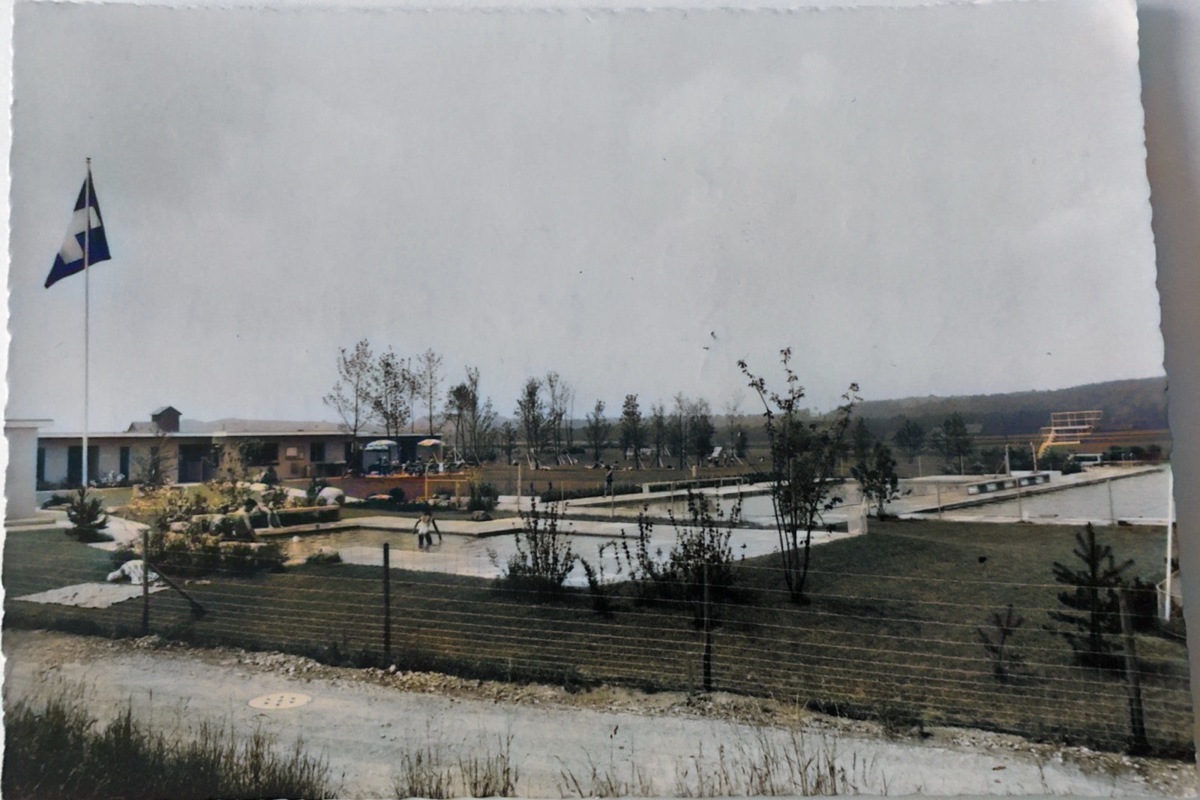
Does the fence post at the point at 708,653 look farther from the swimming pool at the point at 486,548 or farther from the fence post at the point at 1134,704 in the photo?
the fence post at the point at 1134,704

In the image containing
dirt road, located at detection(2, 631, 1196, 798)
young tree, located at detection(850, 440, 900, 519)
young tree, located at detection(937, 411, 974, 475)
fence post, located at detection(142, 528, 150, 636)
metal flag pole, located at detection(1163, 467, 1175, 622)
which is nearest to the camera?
dirt road, located at detection(2, 631, 1196, 798)

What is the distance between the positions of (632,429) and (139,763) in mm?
3411

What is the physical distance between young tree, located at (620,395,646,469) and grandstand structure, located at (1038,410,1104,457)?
2.21m

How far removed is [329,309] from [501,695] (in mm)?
2524

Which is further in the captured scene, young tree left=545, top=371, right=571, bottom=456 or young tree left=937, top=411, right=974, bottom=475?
young tree left=545, top=371, right=571, bottom=456

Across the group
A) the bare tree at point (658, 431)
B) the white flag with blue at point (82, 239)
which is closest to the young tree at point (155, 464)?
the white flag with blue at point (82, 239)

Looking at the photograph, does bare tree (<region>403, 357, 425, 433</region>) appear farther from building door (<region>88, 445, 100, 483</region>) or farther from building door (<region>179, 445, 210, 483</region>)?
building door (<region>88, 445, 100, 483</region>)

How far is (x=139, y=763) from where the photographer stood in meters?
4.40

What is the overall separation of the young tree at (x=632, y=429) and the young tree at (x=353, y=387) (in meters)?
1.55

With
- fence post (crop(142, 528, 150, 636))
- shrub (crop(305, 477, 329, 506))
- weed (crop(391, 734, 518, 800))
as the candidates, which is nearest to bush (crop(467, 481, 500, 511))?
shrub (crop(305, 477, 329, 506))

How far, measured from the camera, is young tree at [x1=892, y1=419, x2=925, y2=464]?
4.30 metres

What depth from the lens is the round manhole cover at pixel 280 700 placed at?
4527 millimetres

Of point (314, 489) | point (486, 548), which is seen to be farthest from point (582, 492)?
point (314, 489)

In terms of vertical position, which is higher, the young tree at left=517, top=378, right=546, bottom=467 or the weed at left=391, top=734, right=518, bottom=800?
the young tree at left=517, top=378, right=546, bottom=467
